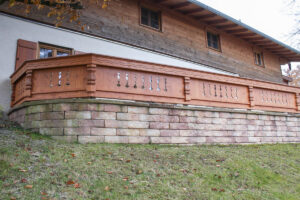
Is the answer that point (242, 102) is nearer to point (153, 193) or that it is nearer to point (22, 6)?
point (153, 193)

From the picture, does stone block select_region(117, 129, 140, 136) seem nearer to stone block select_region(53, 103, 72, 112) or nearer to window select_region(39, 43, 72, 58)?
stone block select_region(53, 103, 72, 112)

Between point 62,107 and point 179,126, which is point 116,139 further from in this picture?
point 179,126

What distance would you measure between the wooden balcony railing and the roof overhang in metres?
5.52

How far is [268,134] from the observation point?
30.5 feet

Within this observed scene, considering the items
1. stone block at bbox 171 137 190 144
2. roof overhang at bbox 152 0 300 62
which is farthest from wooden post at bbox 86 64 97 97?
roof overhang at bbox 152 0 300 62

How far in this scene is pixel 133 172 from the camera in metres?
4.76

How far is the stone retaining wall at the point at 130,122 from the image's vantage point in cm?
626

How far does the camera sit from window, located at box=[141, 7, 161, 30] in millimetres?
11837

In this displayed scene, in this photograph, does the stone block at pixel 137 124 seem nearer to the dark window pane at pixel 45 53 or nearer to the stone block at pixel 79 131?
the stone block at pixel 79 131

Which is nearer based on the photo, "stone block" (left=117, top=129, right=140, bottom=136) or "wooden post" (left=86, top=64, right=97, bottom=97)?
"wooden post" (left=86, top=64, right=97, bottom=97)

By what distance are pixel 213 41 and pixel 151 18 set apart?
4644 mm

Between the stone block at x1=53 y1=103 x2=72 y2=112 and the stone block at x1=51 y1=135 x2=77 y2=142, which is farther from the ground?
the stone block at x1=53 y1=103 x2=72 y2=112

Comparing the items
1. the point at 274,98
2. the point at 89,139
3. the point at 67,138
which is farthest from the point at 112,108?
the point at 274,98

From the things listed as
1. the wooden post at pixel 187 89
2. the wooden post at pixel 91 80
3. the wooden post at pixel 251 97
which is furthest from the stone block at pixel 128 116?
the wooden post at pixel 251 97
